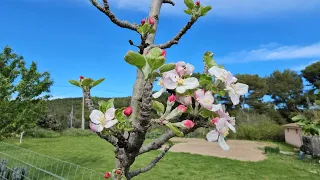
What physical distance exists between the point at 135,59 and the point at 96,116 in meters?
0.22

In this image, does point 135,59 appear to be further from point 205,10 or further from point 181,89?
point 205,10

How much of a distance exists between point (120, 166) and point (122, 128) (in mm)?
169

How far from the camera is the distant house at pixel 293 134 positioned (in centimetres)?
2095

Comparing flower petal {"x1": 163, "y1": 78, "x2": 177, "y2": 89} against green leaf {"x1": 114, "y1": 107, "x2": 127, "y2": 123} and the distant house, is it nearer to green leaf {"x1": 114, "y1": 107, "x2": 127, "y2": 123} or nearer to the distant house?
green leaf {"x1": 114, "y1": 107, "x2": 127, "y2": 123}

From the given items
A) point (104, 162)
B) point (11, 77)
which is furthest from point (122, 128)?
point (104, 162)

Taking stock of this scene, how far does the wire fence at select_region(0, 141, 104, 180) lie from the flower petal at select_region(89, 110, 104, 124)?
261cm

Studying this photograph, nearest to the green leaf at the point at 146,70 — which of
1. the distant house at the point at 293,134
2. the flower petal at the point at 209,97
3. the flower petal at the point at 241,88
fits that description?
the flower petal at the point at 209,97

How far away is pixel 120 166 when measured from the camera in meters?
0.94

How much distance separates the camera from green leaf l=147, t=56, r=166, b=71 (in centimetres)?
73

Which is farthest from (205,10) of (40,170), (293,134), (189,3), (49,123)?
(49,123)

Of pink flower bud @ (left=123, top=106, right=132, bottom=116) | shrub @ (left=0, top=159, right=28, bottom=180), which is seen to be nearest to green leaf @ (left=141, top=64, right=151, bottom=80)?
pink flower bud @ (left=123, top=106, right=132, bottom=116)

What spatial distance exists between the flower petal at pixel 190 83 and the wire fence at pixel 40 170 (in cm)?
268

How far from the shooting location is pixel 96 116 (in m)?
0.83

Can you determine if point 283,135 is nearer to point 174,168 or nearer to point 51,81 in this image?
point 174,168
